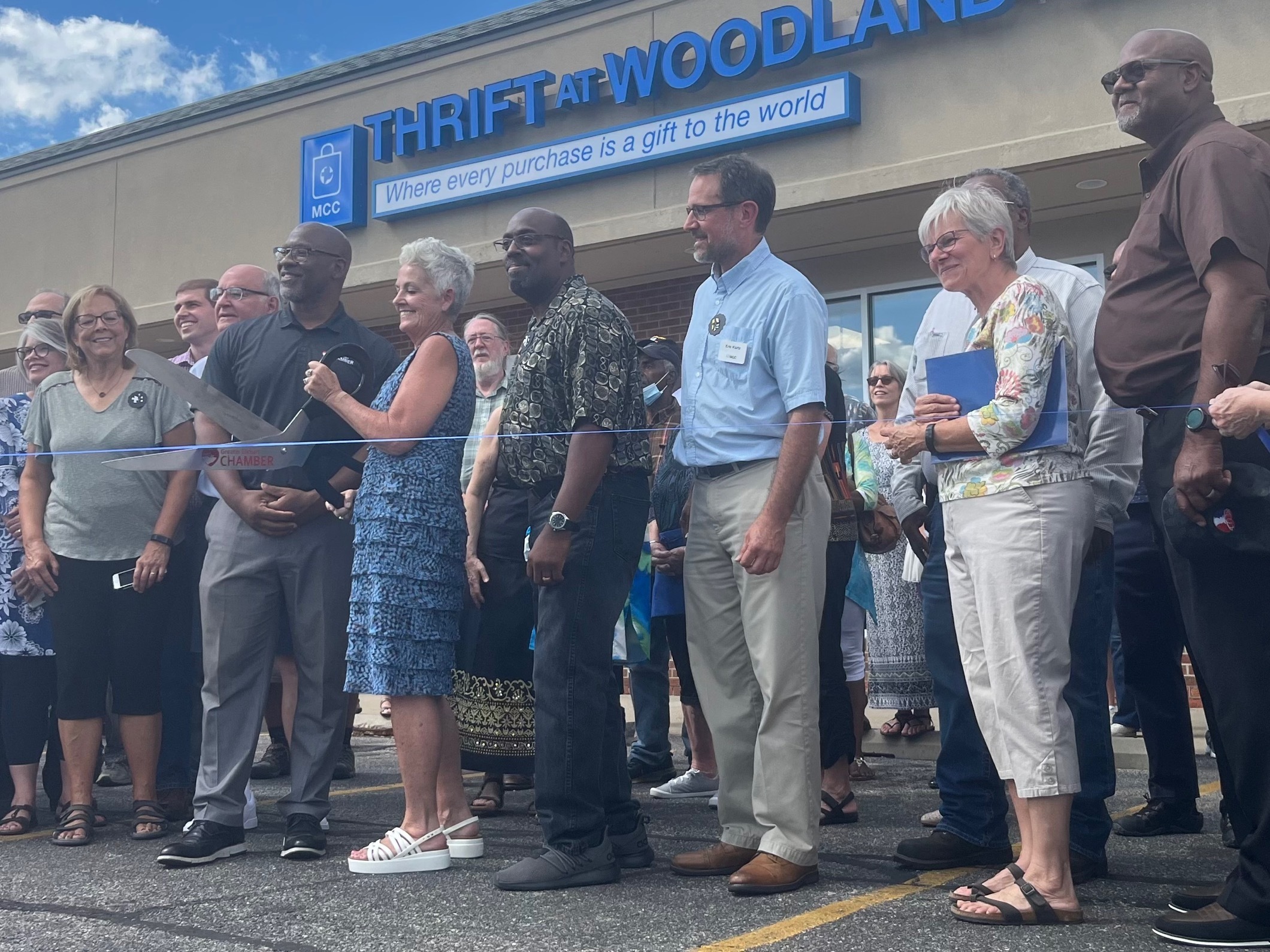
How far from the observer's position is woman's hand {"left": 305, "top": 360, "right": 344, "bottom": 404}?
167 inches

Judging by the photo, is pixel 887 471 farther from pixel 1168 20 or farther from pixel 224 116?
pixel 224 116

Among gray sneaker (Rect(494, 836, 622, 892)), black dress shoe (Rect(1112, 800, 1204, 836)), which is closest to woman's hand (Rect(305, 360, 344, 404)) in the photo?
gray sneaker (Rect(494, 836, 622, 892))

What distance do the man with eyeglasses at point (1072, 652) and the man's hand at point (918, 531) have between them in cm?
38

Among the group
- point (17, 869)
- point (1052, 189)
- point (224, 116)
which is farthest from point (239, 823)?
point (224, 116)

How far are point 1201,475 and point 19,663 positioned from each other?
438 centimetres

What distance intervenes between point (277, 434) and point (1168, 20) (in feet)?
22.6

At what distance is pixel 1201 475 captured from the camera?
2.92m

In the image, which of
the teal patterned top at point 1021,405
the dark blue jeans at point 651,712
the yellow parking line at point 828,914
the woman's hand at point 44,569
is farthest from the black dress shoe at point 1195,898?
the woman's hand at point 44,569

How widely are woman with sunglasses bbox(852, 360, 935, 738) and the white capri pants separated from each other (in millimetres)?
3265

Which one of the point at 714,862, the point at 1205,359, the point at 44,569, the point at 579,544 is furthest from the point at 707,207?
the point at 44,569

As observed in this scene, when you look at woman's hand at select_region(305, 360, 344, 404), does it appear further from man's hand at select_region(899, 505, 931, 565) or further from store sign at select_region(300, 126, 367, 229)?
store sign at select_region(300, 126, 367, 229)

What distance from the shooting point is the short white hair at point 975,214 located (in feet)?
11.6

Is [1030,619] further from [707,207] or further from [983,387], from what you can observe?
[707,207]

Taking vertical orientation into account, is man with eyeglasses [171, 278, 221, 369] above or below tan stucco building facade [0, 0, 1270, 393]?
below
